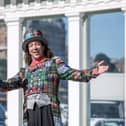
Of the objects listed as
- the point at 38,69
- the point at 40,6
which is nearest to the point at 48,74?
the point at 38,69

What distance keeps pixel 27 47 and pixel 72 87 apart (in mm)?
2942

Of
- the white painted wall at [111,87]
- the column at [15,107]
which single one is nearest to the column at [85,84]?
the white painted wall at [111,87]

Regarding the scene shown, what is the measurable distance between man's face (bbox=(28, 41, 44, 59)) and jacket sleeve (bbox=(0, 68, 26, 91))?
0.35ft

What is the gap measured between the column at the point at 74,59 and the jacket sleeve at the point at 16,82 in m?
2.86

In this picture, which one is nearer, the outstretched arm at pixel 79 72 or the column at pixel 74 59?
the outstretched arm at pixel 79 72

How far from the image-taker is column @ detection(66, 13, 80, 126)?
469 centimetres

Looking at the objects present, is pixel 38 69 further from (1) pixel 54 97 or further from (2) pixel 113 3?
(2) pixel 113 3

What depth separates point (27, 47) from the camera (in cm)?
178

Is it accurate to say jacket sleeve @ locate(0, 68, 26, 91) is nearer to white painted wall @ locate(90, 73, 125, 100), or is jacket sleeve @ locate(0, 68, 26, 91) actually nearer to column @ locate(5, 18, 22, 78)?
white painted wall @ locate(90, 73, 125, 100)

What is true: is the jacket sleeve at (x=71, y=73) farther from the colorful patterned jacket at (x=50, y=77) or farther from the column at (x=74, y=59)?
the column at (x=74, y=59)

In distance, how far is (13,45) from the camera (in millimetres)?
5129

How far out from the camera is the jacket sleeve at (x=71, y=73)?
1.71m

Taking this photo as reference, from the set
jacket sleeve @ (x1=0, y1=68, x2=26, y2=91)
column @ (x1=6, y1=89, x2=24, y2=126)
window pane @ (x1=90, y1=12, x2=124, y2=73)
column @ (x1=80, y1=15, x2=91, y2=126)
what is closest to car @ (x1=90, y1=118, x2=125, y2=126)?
column @ (x1=80, y1=15, x2=91, y2=126)

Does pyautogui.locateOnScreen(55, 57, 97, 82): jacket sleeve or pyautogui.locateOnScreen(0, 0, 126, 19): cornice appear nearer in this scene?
pyautogui.locateOnScreen(55, 57, 97, 82): jacket sleeve
